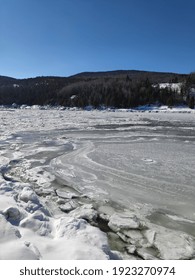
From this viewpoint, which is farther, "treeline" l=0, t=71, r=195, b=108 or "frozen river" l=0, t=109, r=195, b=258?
"treeline" l=0, t=71, r=195, b=108

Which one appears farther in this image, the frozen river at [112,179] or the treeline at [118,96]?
the treeline at [118,96]

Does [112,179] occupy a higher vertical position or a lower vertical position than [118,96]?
lower

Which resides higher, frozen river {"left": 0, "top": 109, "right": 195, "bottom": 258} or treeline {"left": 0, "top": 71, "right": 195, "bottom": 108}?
treeline {"left": 0, "top": 71, "right": 195, "bottom": 108}

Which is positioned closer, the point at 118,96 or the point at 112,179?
the point at 112,179

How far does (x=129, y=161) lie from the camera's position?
8180 millimetres

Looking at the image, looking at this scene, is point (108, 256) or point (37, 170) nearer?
point (108, 256)

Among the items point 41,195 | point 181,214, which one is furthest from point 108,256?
point 41,195

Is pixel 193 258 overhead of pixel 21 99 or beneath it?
beneath

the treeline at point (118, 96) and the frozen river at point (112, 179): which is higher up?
the treeline at point (118, 96)

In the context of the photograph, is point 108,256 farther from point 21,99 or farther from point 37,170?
point 21,99
